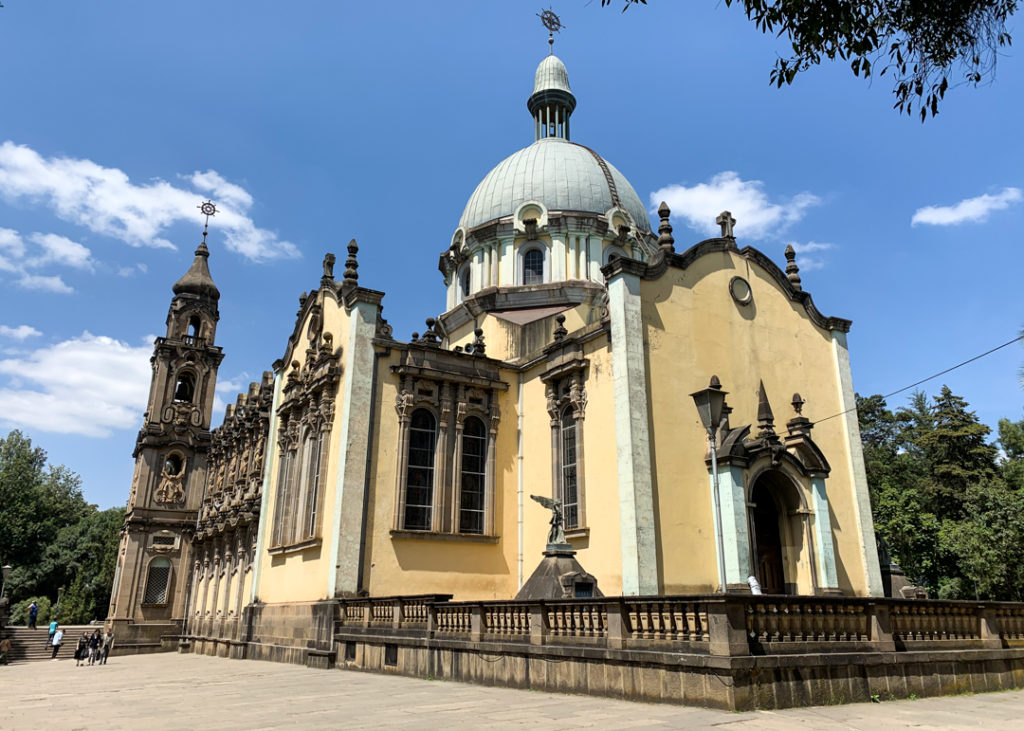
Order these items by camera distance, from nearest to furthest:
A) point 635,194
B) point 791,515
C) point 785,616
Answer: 1. point 785,616
2. point 791,515
3. point 635,194

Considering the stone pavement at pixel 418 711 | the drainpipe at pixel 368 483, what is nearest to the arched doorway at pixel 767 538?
the stone pavement at pixel 418 711

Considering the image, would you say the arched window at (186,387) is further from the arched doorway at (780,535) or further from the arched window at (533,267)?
the arched doorway at (780,535)

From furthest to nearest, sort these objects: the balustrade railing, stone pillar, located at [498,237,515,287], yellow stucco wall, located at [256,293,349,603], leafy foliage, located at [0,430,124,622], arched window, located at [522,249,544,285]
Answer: leafy foliage, located at [0,430,124,622], arched window, located at [522,249,544,285], stone pillar, located at [498,237,515,287], yellow stucco wall, located at [256,293,349,603], the balustrade railing

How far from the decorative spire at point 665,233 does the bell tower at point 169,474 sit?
108 feet

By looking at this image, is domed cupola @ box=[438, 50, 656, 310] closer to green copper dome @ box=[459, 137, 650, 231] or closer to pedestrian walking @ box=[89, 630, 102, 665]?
green copper dome @ box=[459, 137, 650, 231]

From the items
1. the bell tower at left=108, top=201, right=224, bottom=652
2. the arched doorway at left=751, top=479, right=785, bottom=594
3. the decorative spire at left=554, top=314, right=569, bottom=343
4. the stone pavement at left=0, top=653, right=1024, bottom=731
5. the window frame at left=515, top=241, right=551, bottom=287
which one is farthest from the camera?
the bell tower at left=108, top=201, right=224, bottom=652

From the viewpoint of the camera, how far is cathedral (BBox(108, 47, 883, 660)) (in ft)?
57.3

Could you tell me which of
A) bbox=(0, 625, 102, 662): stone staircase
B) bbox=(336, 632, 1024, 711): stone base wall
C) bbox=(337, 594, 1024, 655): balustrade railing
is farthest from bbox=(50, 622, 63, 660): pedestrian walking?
bbox=(336, 632, 1024, 711): stone base wall

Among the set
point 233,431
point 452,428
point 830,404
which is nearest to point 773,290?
point 830,404

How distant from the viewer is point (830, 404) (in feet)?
70.7

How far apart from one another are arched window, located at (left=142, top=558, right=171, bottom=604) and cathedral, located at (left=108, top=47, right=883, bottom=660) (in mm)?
14654

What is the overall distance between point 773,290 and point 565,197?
10203 millimetres

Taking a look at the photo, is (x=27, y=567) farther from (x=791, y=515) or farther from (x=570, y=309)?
(x=791, y=515)

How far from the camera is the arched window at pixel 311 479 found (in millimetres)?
21547
